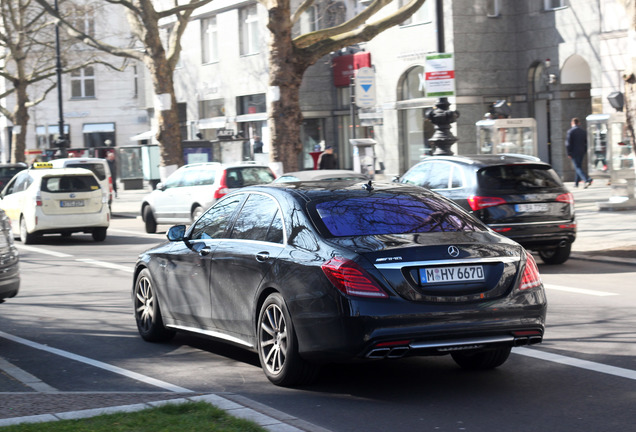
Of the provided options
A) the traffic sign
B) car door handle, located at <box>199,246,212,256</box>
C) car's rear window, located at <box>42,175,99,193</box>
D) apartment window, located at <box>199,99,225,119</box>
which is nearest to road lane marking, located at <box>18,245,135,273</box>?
Result: car's rear window, located at <box>42,175,99,193</box>

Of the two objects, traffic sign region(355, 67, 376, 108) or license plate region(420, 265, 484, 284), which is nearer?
license plate region(420, 265, 484, 284)

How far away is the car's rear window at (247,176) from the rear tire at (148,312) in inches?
491

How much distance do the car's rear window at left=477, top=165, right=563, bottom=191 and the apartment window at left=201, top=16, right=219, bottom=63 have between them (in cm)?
3560

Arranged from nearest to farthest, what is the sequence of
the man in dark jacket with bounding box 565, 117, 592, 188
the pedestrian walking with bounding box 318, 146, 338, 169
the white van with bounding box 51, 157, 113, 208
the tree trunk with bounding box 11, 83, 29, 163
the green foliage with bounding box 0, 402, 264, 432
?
the green foliage with bounding box 0, 402, 264, 432
the pedestrian walking with bounding box 318, 146, 338, 169
the man in dark jacket with bounding box 565, 117, 592, 188
the white van with bounding box 51, 157, 113, 208
the tree trunk with bounding box 11, 83, 29, 163

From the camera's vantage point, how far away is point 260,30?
45.2m

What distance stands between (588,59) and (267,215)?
26.2 metres

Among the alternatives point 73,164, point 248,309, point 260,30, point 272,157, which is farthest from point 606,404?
point 260,30

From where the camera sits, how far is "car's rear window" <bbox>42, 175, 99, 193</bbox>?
22016mm

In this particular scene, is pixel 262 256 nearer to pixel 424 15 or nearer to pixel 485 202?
pixel 485 202

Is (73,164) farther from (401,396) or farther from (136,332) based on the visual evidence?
(401,396)

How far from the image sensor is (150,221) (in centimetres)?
2472

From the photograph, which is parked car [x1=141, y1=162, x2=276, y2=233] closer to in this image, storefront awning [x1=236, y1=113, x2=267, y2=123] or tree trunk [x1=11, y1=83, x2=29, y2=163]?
storefront awning [x1=236, y1=113, x2=267, y2=123]

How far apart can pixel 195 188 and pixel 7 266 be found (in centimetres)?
1286

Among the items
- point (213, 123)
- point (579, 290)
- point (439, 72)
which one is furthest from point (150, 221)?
point (213, 123)
